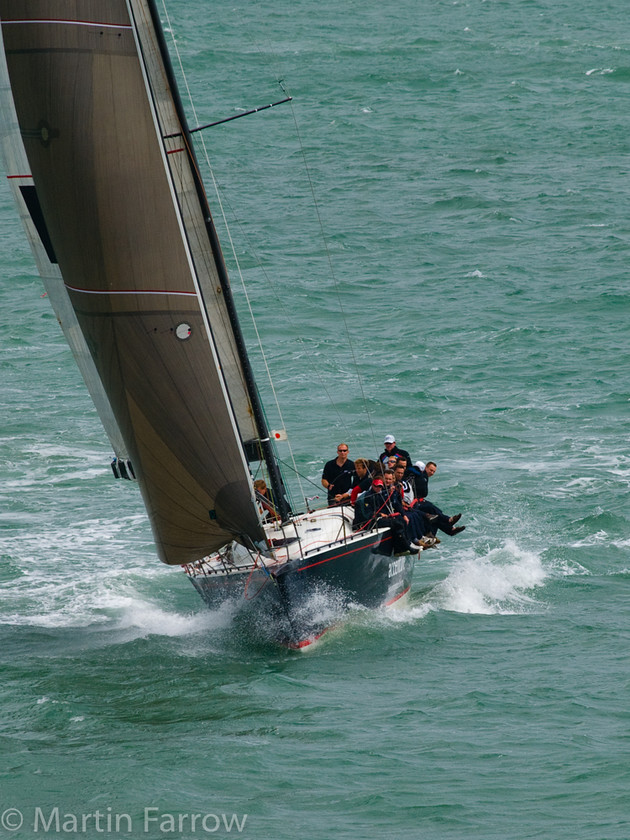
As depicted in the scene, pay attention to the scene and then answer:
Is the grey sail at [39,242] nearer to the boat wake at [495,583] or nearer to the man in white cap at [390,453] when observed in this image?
the man in white cap at [390,453]

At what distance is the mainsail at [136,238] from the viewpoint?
1358 centimetres

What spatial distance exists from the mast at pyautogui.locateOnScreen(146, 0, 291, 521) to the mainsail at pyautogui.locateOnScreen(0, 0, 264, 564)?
0.07 m

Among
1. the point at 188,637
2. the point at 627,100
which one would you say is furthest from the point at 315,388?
the point at 627,100

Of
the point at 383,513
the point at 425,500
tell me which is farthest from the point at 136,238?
the point at 425,500

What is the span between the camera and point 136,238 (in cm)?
1401

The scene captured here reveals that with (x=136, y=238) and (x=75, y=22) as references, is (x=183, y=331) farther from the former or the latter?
(x=75, y=22)

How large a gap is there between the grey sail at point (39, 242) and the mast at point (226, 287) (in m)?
1.70

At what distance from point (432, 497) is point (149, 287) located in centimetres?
931

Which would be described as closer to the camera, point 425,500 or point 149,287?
point 149,287

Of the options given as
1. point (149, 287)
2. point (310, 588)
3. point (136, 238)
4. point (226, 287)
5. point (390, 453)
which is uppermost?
point (136, 238)

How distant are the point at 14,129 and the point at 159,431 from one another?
3694mm

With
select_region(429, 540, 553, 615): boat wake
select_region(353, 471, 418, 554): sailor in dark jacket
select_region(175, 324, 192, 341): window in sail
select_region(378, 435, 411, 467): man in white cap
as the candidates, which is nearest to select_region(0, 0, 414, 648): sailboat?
select_region(175, 324, 192, 341): window in sail

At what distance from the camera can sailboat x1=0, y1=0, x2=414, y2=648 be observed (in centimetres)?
1363

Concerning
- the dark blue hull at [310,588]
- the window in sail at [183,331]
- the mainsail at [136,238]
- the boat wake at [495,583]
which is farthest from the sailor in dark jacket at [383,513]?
the window in sail at [183,331]
